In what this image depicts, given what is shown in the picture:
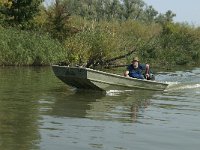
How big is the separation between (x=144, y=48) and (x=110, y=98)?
98.3 ft

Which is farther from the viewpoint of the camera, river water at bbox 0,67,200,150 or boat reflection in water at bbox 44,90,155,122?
boat reflection in water at bbox 44,90,155,122

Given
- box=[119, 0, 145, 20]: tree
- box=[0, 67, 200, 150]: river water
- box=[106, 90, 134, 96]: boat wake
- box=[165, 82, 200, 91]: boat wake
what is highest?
box=[119, 0, 145, 20]: tree

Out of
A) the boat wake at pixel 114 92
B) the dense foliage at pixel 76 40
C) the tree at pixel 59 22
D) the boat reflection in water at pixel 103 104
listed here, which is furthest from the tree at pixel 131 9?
the boat reflection in water at pixel 103 104

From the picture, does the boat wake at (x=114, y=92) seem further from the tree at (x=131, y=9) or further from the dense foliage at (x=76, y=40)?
the tree at (x=131, y=9)

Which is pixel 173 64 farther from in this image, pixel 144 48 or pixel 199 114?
pixel 199 114

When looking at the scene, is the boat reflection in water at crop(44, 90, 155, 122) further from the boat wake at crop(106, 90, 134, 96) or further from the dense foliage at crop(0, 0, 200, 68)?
the dense foliage at crop(0, 0, 200, 68)

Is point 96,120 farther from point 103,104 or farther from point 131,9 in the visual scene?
point 131,9

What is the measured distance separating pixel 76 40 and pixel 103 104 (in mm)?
19726

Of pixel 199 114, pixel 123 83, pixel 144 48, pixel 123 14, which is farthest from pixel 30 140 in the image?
pixel 123 14

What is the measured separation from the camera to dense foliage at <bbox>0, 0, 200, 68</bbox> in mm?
34844

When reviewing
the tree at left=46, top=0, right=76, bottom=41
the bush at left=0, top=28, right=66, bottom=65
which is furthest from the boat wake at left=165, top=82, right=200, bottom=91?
the tree at left=46, top=0, right=76, bottom=41

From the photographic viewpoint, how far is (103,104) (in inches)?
617

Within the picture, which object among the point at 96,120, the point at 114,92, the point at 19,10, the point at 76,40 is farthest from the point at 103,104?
the point at 19,10

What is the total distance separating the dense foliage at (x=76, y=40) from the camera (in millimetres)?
34844
